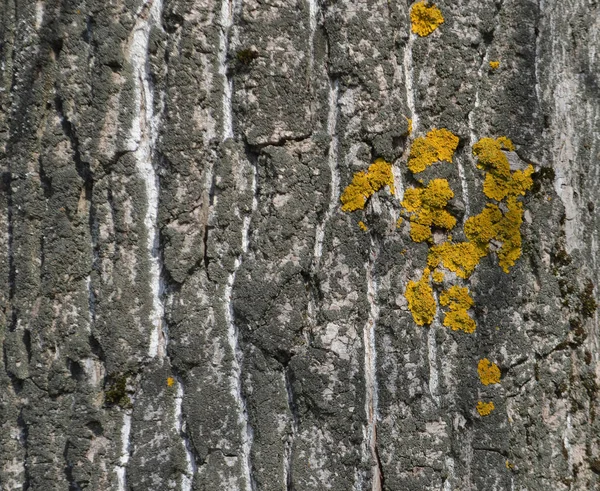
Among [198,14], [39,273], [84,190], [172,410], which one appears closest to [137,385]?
[172,410]

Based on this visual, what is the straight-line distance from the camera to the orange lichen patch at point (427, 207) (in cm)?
123

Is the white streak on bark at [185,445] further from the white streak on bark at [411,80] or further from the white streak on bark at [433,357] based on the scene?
the white streak on bark at [411,80]

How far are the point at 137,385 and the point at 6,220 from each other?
0.51 metres

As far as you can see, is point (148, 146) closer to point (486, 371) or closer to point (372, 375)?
point (372, 375)

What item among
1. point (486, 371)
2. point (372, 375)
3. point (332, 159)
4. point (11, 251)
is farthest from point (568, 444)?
point (11, 251)

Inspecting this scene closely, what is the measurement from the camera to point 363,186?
1.22 metres

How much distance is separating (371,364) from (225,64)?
731mm

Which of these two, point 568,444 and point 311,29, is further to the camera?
point 568,444

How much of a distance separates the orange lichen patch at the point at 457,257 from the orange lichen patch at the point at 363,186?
7.4 inches

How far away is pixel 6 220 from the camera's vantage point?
1329mm

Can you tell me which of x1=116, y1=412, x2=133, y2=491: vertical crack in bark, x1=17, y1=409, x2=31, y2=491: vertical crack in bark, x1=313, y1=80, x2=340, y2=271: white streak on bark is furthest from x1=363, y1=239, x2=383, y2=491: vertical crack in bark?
x1=17, y1=409, x2=31, y2=491: vertical crack in bark

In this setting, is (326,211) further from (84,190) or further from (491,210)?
(84,190)

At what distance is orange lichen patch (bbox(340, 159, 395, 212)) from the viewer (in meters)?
1.22

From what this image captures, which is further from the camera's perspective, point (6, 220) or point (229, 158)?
point (6, 220)
